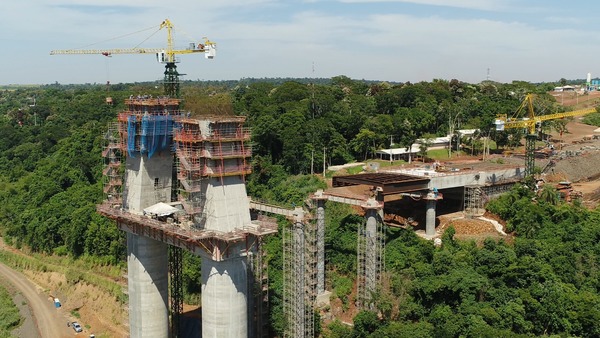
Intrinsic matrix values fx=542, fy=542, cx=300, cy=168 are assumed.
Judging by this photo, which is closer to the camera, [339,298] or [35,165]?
[339,298]

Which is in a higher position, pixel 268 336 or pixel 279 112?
pixel 279 112

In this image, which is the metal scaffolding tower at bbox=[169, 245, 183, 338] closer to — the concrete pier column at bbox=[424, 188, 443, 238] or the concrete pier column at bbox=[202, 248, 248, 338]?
the concrete pier column at bbox=[202, 248, 248, 338]

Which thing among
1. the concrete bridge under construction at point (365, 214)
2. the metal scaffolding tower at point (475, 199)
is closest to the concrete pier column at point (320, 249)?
A: the concrete bridge under construction at point (365, 214)

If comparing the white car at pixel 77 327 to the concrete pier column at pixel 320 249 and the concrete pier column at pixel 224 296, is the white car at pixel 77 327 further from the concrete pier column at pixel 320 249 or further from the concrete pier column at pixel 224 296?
the concrete pier column at pixel 320 249

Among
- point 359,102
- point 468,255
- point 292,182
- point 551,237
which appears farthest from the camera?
point 359,102

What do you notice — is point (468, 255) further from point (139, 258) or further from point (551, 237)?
point (139, 258)

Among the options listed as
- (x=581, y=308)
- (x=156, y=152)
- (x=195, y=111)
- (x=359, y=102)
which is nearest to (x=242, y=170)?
(x=195, y=111)

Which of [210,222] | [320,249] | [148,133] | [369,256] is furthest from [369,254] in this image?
[148,133]
